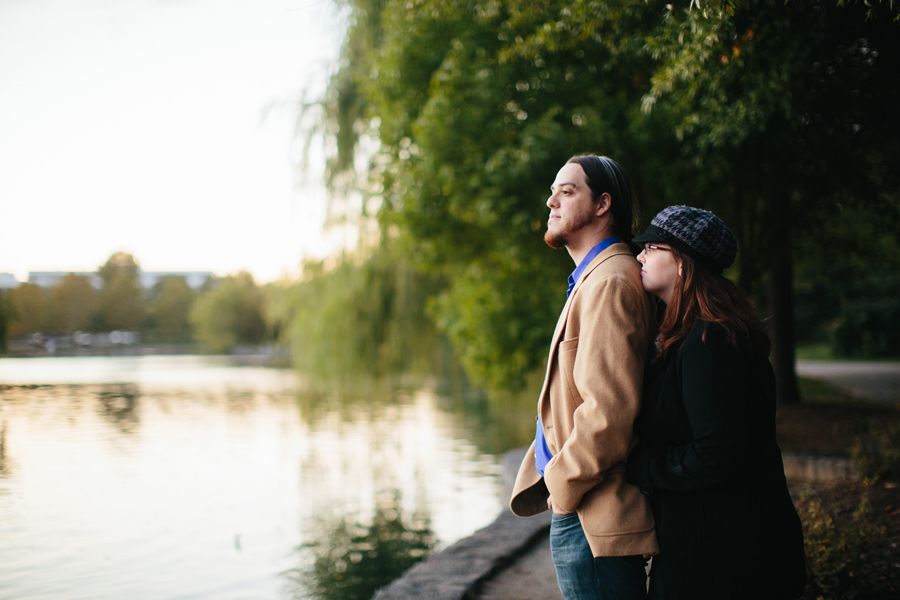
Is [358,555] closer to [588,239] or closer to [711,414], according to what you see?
[588,239]

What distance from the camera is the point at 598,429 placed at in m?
1.98

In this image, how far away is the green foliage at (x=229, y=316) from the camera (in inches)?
2277

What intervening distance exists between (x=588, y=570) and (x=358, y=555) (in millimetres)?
4994

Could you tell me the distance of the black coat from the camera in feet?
6.32

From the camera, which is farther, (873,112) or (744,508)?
(873,112)

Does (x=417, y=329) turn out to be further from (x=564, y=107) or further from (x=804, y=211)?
(x=804, y=211)

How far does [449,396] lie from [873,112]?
1669cm

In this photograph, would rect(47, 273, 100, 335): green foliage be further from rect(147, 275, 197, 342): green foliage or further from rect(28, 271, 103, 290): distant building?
rect(147, 275, 197, 342): green foliage

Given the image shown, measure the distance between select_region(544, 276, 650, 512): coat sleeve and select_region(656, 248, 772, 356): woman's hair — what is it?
8cm

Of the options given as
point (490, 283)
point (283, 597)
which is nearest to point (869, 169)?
point (490, 283)

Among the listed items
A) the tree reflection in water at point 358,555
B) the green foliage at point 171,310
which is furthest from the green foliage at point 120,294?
the tree reflection in water at point 358,555

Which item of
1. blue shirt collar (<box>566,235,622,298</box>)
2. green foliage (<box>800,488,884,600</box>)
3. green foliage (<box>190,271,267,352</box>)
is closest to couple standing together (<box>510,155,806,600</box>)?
blue shirt collar (<box>566,235,622,298</box>)

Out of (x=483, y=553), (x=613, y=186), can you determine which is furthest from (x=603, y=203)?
(x=483, y=553)

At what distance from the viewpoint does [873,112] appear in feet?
18.6
